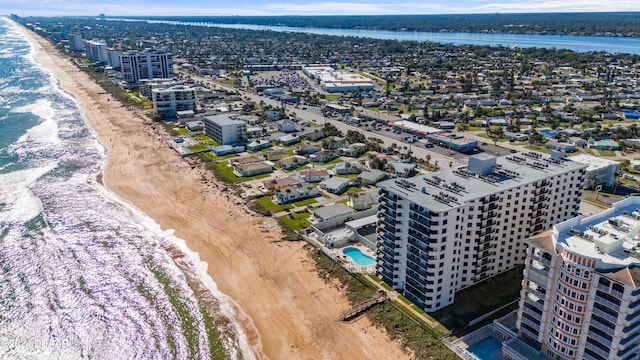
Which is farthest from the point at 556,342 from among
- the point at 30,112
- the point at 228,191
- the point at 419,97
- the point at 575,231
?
the point at 30,112

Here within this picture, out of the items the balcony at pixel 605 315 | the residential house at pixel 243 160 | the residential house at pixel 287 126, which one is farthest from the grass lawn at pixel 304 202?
the balcony at pixel 605 315


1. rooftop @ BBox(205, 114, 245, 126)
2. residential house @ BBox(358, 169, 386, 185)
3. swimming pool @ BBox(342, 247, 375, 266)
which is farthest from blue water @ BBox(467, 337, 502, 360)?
rooftop @ BBox(205, 114, 245, 126)

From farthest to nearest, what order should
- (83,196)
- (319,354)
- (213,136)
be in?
(213,136)
(83,196)
(319,354)

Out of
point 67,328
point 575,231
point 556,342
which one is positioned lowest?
point 67,328

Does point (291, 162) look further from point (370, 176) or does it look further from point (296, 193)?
point (370, 176)

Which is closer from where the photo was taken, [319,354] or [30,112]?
[319,354]

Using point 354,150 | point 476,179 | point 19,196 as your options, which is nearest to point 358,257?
point 476,179

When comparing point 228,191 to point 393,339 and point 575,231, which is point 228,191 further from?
point 575,231
